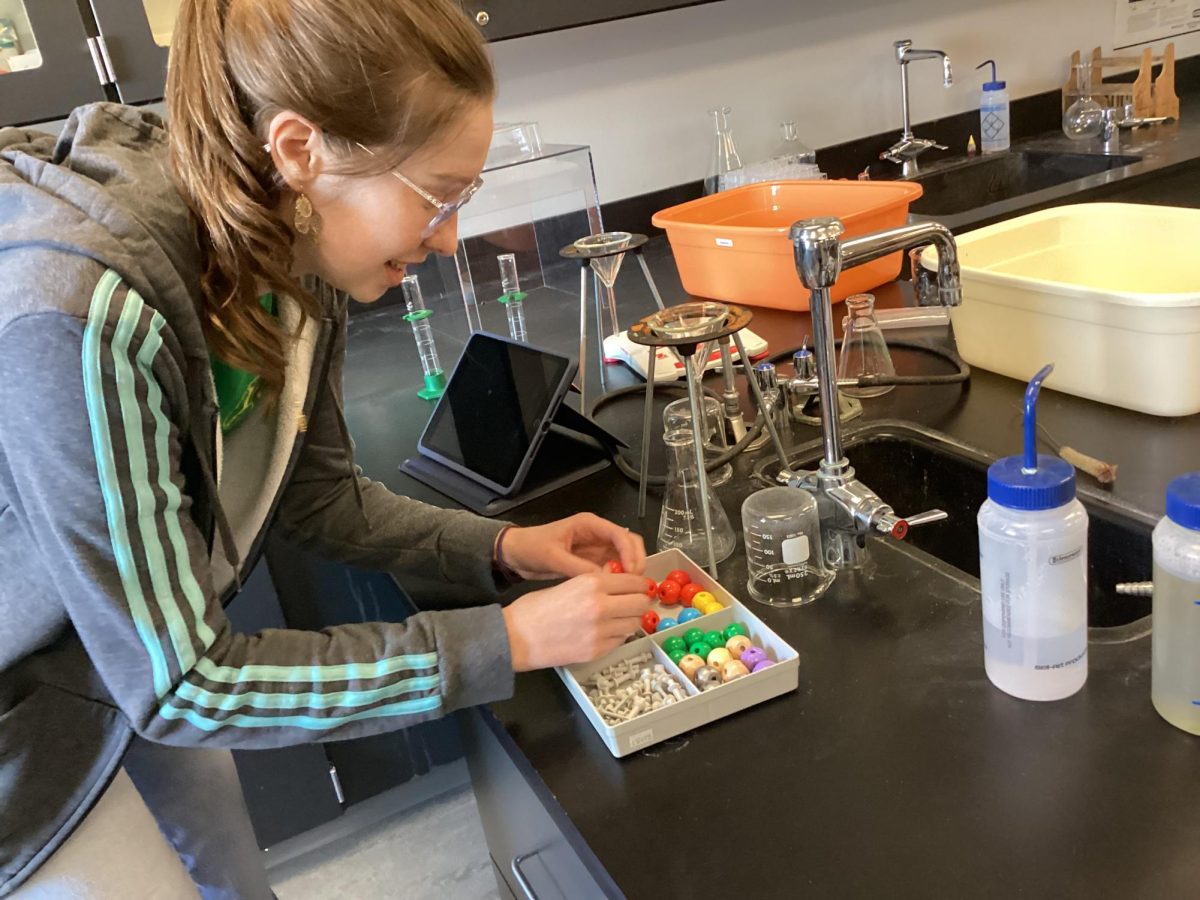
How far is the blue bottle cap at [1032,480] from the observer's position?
667mm

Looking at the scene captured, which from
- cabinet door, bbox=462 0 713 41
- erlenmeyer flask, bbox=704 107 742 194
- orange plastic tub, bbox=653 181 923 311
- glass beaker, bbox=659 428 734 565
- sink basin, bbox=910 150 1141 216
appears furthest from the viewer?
sink basin, bbox=910 150 1141 216

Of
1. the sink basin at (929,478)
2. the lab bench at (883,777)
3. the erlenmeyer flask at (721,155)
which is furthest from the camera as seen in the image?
the erlenmeyer flask at (721,155)

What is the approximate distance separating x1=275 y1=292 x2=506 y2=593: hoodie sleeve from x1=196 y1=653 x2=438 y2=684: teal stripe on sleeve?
0.25 m

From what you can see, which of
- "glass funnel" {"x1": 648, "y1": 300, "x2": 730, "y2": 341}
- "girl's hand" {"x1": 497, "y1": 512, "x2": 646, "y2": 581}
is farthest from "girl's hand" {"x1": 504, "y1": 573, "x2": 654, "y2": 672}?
"glass funnel" {"x1": 648, "y1": 300, "x2": 730, "y2": 341}

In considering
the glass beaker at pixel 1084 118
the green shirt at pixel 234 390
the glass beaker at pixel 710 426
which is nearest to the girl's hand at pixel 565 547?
the glass beaker at pixel 710 426

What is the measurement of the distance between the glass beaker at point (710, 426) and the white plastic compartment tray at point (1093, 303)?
0.34 m

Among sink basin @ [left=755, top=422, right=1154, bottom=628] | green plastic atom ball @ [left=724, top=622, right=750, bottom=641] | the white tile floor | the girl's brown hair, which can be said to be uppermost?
the girl's brown hair

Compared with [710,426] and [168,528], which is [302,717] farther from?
[710,426]

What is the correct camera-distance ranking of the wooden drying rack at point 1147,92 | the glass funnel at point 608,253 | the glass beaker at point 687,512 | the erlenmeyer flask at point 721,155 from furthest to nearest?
the wooden drying rack at point 1147,92, the erlenmeyer flask at point 721,155, the glass funnel at point 608,253, the glass beaker at point 687,512

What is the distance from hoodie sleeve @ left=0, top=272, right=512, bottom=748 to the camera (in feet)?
2.07

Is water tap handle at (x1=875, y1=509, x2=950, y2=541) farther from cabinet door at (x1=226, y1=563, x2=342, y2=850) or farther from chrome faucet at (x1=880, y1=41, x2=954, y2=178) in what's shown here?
chrome faucet at (x1=880, y1=41, x2=954, y2=178)

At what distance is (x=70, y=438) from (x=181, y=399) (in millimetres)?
96

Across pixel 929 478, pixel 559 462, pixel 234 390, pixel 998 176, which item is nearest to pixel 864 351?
pixel 929 478

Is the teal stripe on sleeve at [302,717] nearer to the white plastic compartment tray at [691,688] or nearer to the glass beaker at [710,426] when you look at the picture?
the white plastic compartment tray at [691,688]
